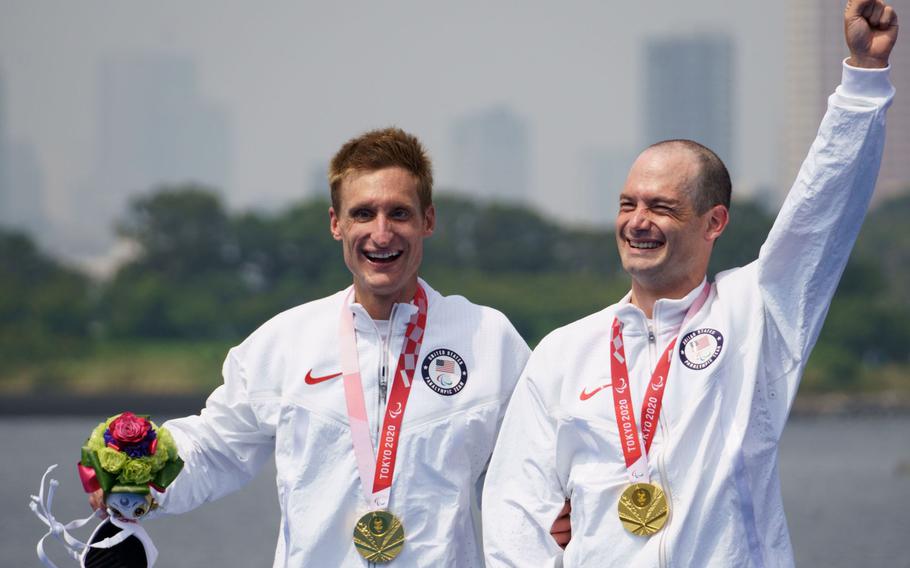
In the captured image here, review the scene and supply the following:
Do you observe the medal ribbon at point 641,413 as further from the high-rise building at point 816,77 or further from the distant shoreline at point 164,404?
the high-rise building at point 816,77

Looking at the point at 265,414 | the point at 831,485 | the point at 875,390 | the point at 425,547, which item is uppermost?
the point at 265,414

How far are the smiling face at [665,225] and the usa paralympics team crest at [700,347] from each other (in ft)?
0.61

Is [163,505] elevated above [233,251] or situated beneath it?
elevated above

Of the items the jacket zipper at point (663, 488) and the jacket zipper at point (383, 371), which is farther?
the jacket zipper at point (383, 371)

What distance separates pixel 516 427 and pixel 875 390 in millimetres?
81662

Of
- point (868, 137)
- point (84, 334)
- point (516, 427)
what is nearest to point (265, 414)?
point (516, 427)

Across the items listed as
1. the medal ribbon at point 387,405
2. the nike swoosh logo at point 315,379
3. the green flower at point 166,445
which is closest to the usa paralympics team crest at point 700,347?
the medal ribbon at point 387,405

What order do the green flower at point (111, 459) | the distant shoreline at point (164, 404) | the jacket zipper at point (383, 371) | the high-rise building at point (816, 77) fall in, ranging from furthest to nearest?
the high-rise building at point (816, 77) < the distant shoreline at point (164, 404) < the jacket zipper at point (383, 371) < the green flower at point (111, 459)

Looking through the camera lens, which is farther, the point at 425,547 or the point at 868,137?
the point at 425,547

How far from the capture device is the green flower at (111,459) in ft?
17.5

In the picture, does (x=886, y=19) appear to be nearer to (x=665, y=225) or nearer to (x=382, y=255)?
(x=665, y=225)

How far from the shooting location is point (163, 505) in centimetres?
565

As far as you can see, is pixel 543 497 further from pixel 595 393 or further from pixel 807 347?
pixel 807 347

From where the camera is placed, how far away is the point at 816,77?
15888 centimetres
